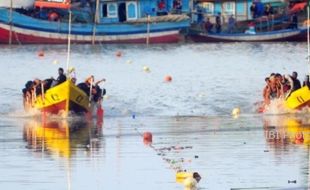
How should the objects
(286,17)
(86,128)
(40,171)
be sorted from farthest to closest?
(286,17)
(86,128)
(40,171)

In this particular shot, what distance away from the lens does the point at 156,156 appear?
28.1m

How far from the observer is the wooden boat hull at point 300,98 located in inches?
1499

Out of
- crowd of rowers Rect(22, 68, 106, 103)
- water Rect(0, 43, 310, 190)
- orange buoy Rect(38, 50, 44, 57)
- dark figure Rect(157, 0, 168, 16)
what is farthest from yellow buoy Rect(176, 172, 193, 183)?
dark figure Rect(157, 0, 168, 16)

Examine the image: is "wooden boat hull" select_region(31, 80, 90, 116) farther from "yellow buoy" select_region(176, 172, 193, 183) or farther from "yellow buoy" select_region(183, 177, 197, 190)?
"yellow buoy" select_region(183, 177, 197, 190)

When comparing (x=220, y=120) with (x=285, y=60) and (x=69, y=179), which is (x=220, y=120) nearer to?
(x=69, y=179)

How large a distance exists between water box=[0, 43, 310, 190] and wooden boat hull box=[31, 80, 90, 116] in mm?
361

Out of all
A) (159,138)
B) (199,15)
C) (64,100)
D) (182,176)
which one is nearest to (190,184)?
(182,176)

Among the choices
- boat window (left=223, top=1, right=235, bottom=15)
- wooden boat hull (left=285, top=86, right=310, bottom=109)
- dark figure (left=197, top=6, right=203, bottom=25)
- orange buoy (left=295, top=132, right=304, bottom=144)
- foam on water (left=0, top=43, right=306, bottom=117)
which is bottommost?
foam on water (left=0, top=43, right=306, bottom=117)

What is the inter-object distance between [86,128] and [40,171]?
9.14 m

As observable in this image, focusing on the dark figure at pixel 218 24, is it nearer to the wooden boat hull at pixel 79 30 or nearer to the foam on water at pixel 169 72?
the foam on water at pixel 169 72

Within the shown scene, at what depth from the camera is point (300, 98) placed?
38094 mm

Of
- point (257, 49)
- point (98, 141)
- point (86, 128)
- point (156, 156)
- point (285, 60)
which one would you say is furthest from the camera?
point (257, 49)

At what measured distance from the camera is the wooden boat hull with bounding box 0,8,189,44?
8100 centimetres

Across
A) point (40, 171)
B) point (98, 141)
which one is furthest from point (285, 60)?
point (40, 171)
